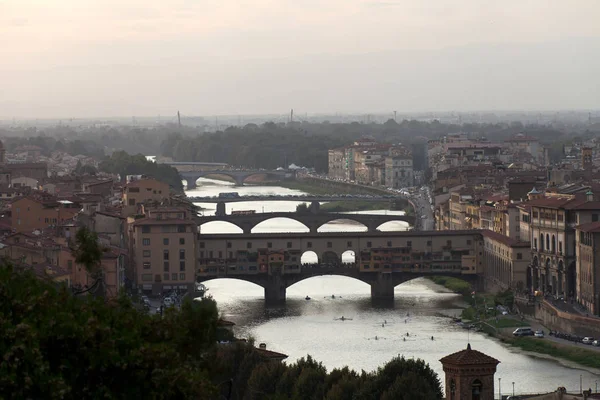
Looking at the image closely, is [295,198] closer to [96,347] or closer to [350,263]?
[350,263]

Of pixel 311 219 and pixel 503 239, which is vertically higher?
pixel 503 239

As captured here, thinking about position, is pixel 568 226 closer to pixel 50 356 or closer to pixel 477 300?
pixel 477 300

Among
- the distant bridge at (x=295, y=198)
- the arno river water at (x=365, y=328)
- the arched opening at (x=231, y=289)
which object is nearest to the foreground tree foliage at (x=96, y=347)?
the arno river water at (x=365, y=328)

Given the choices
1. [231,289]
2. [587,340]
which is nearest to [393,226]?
[231,289]

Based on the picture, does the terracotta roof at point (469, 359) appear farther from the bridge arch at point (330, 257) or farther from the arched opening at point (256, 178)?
the arched opening at point (256, 178)

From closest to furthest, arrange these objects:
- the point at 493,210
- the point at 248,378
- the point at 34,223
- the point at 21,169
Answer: the point at 248,378 < the point at 34,223 < the point at 493,210 < the point at 21,169

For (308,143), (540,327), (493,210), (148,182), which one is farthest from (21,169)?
(308,143)

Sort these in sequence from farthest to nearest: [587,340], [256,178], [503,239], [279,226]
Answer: [256,178]
[279,226]
[503,239]
[587,340]
